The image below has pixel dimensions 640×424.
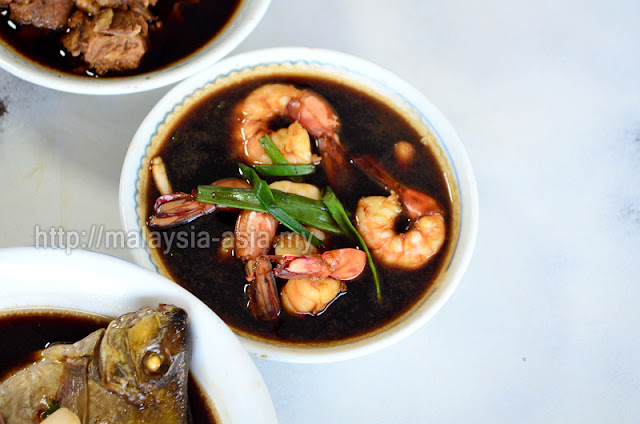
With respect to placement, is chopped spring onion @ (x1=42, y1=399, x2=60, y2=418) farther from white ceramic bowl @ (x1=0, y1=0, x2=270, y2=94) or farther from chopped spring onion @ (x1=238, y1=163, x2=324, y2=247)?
white ceramic bowl @ (x1=0, y1=0, x2=270, y2=94)

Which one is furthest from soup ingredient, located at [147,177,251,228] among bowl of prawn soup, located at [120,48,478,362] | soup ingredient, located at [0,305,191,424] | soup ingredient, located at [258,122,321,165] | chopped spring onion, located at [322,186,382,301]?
soup ingredient, located at [0,305,191,424]

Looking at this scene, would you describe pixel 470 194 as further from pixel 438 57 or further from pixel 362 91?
pixel 438 57

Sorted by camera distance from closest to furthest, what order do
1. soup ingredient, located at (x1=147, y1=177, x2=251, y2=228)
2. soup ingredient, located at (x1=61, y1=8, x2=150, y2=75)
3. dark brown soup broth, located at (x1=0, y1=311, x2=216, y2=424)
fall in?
dark brown soup broth, located at (x1=0, y1=311, x2=216, y2=424) → soup ingredient, located at (x1=147, y1=177, x2=251, y2=228) → soup ingredient, located at (x1=61, y1=8, x2=150, y2=75)

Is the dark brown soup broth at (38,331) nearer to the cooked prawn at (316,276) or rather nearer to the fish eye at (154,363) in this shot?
the fish eye at (154,363)

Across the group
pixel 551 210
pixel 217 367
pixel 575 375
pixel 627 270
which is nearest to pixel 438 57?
pixel 551 210

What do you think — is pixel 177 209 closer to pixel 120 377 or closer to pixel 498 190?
pixel 120 377

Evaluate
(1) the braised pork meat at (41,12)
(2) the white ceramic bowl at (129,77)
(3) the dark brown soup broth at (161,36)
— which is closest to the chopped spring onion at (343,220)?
(2) the white ceramic bowl at (129,77)
